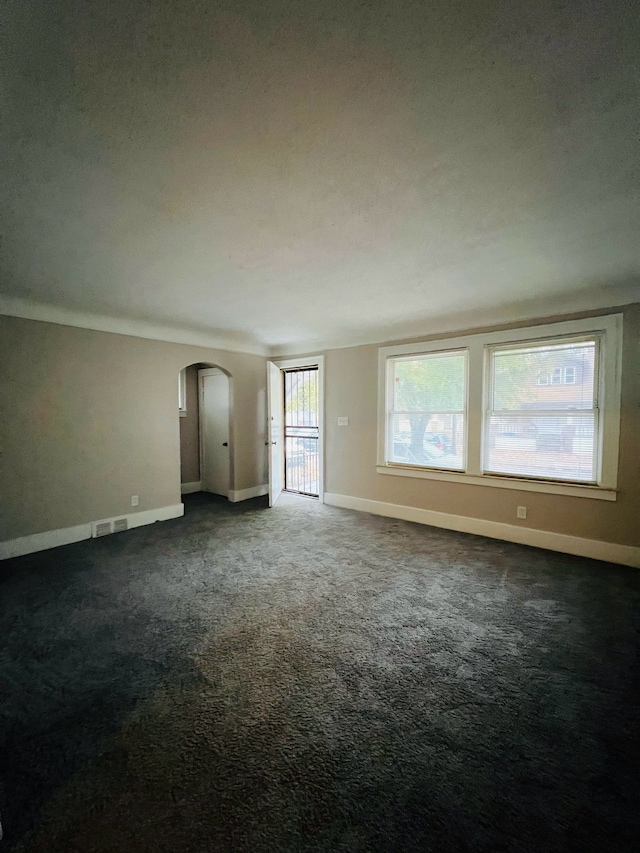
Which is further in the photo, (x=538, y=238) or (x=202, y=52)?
(x=538, y=238)

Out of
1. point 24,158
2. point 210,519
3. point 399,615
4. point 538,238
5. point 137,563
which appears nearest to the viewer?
point 24,158

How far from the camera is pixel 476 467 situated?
398cm

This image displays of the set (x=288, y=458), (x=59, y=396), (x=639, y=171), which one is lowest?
(x=288, y=458)

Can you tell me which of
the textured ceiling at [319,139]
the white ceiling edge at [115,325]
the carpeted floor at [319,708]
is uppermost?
the textured ceiling at [319,139]

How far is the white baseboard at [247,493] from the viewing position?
552cm

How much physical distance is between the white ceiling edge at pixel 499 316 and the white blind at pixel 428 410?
30 centimetres

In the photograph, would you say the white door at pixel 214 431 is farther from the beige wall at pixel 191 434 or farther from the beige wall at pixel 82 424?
the beige wall at pixel 82 424

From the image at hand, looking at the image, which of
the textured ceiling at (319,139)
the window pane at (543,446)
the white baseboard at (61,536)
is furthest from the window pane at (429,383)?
the white baseboard at (61,536)

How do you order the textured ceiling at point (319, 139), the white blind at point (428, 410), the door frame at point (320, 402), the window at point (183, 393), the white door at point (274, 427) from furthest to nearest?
the window at point (183, 393) → the door frame at point (320, 402) → the white door at point (274, 427) → the white blind at point (428, 410) → the textured ceiling at point (319, 139)

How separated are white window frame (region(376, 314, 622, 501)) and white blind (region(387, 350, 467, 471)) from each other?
0.27 ft

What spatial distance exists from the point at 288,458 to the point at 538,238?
4765mm

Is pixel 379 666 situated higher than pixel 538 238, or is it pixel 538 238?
pixel 538 238

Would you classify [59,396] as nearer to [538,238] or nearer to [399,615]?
[399,615]

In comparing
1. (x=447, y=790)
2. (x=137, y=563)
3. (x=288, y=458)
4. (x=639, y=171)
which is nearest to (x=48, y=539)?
(x=137, y=563)
